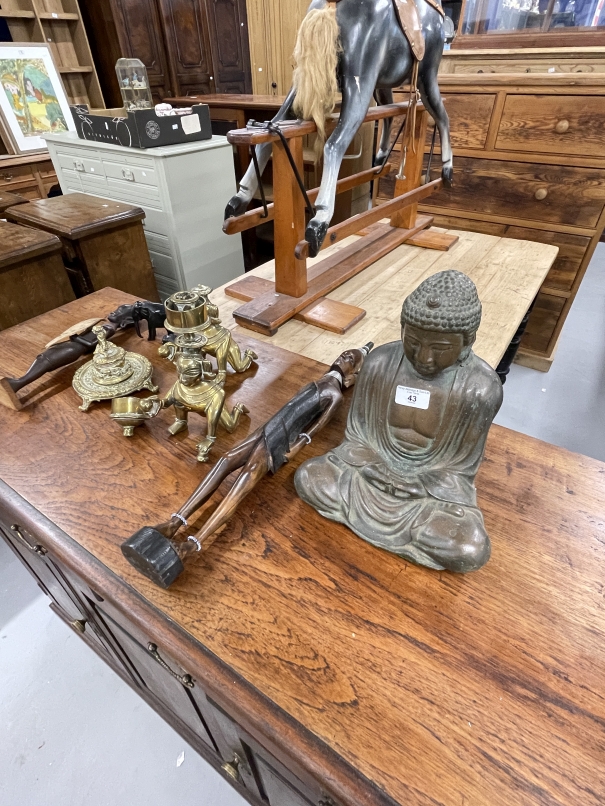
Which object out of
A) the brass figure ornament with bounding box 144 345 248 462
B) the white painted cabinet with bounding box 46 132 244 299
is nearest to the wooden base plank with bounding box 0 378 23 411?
the brass figure ornament with bounding box 144 345 248 462

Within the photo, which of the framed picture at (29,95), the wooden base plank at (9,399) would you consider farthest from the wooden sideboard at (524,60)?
the framed picture at (29,95)

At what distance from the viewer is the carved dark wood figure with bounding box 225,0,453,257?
1158 millimetres

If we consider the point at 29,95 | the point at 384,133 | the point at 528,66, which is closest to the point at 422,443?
the point at 384,133

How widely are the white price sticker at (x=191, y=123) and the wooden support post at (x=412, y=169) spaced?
3.13 feet

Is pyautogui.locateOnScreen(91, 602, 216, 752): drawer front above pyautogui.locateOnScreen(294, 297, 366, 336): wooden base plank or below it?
below

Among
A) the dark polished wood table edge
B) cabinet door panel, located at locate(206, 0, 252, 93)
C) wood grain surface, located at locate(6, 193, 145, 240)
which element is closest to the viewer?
the dark polished wood table edge

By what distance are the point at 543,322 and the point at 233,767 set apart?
85.7 inches

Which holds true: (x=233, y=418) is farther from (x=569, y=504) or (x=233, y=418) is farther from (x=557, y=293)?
(x=557, y=293)

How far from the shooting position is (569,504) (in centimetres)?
71

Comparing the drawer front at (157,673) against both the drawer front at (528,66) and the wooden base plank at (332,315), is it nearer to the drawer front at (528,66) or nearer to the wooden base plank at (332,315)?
the wooden base plank at (332,315)

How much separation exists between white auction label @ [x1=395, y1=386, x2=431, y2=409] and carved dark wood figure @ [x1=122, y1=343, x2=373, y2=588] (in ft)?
0.59

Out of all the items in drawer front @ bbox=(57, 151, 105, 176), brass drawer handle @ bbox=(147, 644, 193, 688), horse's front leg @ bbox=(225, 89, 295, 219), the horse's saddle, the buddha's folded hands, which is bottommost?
brass drawer handle @ bbox=(147, 644, 193, 688)

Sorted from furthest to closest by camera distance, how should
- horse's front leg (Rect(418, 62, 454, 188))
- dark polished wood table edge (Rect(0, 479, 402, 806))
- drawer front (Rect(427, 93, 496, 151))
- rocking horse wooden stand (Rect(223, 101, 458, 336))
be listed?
drawer front (Rect(427, 93, 496, 151))
horse's front leg (Rect(418, 62, 454, 188))
rocking horse wooden stand (Rect(223, 101, 458, 336))
dark polished wood table edge (Rect(0, 479, 402, 806))

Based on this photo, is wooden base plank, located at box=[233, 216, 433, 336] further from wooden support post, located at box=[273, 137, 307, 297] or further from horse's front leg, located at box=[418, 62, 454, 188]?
horse's front leg, located at box=[418, 62, 454, 188]
